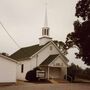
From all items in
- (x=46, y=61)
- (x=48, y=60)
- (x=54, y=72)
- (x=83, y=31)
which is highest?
(x=83, y=31)

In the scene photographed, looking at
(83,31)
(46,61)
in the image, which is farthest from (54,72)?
(83,31)

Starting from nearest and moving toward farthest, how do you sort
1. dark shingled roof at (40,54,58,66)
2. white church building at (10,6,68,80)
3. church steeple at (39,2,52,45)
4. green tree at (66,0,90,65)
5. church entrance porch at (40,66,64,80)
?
green tree at (66,0,90,65)
dark shingled roof at (40,54,58,66)
white church building at (10,6,68,80)
church entrance porch at (40,66,64,80)
church steeple at (39,2,52,45)

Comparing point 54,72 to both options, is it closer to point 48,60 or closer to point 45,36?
point 48,60

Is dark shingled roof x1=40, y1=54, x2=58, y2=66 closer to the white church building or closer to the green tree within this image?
the white church building

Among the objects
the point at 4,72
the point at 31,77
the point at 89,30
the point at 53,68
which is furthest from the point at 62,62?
the point at 4,72

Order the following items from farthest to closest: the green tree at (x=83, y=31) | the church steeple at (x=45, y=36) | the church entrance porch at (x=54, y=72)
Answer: the church steeple at (x=45, y=36) < the church entrance porch at (x=54, y=72) < the green tree at (x=83, y=31)

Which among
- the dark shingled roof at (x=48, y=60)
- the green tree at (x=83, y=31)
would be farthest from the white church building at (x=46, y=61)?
the green tree at (x=83, y=31)

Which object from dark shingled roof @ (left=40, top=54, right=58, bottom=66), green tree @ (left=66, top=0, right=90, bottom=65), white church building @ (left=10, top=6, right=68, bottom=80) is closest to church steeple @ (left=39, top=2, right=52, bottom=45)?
white church building @ (left=10, top=6, right=68, bottom=80)

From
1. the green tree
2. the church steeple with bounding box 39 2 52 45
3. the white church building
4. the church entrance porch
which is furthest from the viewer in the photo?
the church steeple with bounding box 39 2 52 45

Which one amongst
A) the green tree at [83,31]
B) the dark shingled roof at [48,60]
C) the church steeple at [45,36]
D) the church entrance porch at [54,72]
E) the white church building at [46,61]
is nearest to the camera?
the green tree at [83,31]

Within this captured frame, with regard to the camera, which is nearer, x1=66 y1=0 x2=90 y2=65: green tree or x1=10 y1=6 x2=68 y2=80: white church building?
x1=66 y1=0 x2=90 y2=65: green tree

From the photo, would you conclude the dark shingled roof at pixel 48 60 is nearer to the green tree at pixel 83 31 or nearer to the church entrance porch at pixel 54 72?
the church entrance porch at pixel 54 72

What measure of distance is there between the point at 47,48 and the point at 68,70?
5.82 metres

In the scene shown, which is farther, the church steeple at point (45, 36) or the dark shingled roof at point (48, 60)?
the church steeple at point (45, 36)
